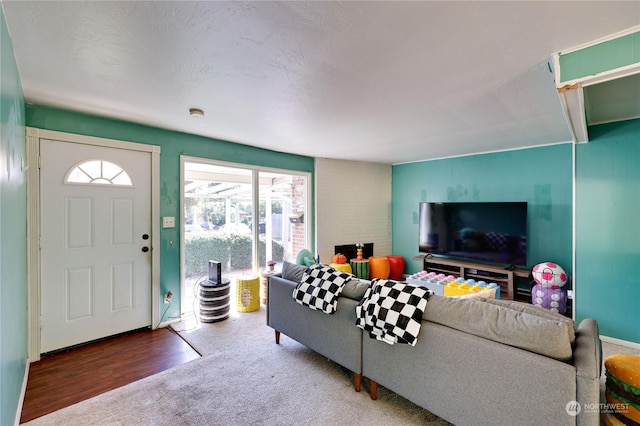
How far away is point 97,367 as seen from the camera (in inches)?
94.5

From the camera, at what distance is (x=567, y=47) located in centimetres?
156

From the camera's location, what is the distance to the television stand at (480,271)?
3.76m

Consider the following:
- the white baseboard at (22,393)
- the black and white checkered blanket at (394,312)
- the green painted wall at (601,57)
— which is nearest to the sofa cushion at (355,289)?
the black and white checkered blanket at (394,312)

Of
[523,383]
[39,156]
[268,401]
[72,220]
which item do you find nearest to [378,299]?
[523,383]

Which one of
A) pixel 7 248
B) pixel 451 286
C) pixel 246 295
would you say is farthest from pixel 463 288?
pixel 7 248

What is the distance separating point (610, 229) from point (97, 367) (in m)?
4.99

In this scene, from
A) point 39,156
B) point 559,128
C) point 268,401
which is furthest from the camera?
point 559,128

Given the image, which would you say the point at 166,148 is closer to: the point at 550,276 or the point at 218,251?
the point at 218,251

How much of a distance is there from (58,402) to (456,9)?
11.0ft

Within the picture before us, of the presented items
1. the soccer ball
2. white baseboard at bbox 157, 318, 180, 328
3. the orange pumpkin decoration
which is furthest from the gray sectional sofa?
the orange pumpkin decoration

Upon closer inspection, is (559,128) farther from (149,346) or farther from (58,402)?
(58,402)

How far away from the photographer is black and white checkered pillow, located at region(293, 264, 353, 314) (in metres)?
Answer: 2.13

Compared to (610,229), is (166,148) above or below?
above

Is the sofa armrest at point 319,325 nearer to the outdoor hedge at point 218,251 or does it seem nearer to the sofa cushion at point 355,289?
the sofa cushion at point 355,289
